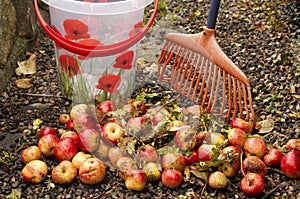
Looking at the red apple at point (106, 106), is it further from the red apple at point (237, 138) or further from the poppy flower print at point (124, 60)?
the red apple at point (237, 138)

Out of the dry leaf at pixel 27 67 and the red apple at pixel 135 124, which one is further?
the dry leaf at pixel 27 67

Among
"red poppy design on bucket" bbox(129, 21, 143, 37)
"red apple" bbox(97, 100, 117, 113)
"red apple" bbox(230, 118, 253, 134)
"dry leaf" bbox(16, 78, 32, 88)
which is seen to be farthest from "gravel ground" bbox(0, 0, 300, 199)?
"red poppy design on bucket" bbox(129, 21, 143, 37)

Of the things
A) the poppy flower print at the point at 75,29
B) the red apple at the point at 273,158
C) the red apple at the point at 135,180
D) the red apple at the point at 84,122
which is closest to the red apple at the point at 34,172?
the red apple at the point at 84,122

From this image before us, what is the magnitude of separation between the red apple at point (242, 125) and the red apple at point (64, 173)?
0.77 metres

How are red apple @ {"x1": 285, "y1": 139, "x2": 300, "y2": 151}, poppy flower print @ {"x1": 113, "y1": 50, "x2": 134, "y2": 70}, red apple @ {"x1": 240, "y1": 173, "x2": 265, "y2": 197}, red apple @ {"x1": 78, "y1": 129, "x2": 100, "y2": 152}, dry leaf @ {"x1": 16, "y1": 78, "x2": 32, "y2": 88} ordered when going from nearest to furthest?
1. red apple @ {"x1": 240, "y1": 173, "x2": 265, "y2": 197}
2. red apple @ {"x1": 78, "y1": 129, "x2": 100, "y2": 152}
3. red apple @ {"x1": 285, "y1": 139, "x2": 300, "y2": 151}
4. poppy flower print @ {"x1": 113, "y1": 50, "x2": 134, "y2": 70}
5. dry leaf @ {"x1": 16, "y1": 78, "x2": 32, "y2": 88}

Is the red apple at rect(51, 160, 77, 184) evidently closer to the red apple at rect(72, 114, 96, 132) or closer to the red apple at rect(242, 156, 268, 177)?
the red apple at rect(72, 114, 96, 132)

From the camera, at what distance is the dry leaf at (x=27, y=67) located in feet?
9.37

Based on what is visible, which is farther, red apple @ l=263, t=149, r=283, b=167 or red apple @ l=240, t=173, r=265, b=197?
red apple @ l=263, t=149, r=283, b=167

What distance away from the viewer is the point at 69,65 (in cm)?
256

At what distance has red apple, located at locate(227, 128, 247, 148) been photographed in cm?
234

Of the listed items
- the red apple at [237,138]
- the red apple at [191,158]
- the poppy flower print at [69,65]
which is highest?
the poppy flower print at [69,65]

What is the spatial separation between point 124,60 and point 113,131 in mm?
383

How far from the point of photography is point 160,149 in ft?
7.48

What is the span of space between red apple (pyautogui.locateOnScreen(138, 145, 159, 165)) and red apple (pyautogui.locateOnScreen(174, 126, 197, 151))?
0.41 ft
